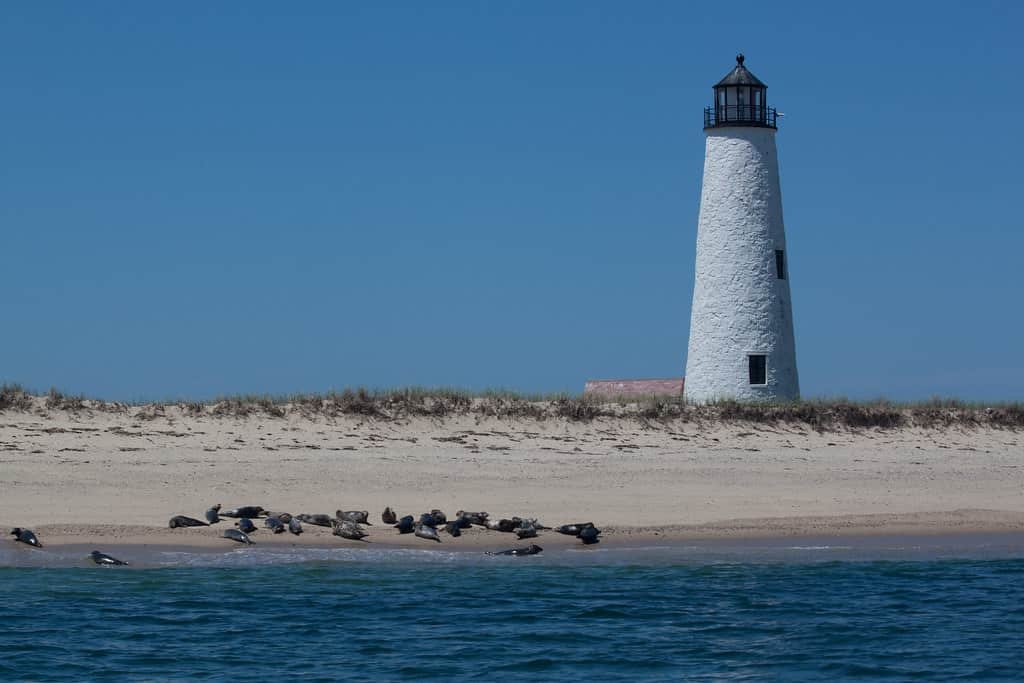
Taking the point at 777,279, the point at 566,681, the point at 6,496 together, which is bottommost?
the point at 566,681

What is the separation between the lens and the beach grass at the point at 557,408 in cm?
2395

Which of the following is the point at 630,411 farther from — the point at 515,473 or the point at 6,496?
the point at 6,496

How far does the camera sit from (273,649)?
13.3m

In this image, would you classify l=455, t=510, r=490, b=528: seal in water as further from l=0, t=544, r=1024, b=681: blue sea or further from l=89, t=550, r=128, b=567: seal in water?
l=89, t=550, r=128, b=567: seal in water

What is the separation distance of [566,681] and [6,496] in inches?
365

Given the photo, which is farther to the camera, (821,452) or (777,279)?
(777,279)

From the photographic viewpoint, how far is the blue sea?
12969 millimetres

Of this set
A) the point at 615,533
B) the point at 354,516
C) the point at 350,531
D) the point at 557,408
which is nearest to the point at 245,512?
the point at 354,516

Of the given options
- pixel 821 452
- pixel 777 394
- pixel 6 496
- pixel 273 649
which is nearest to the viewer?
pixel 273 649

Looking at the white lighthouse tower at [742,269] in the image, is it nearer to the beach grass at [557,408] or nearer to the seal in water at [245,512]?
the beach grass at [557,408]

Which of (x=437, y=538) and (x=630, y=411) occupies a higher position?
(x=630, y=411)

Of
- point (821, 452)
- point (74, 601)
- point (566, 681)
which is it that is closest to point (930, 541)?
point (821, 452)

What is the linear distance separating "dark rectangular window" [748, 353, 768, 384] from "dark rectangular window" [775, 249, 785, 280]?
174 cm

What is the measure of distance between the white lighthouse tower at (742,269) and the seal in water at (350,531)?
524 inches
